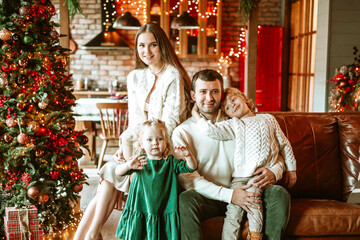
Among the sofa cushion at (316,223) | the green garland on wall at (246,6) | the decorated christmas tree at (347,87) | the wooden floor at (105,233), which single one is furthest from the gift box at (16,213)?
the decorated christmas tree at (347,87)

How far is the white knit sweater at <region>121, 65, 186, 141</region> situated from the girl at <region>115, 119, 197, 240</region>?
336 millimetres

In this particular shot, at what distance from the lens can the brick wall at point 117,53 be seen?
7.69m

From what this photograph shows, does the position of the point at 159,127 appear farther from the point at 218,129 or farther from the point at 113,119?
the point at 113,119

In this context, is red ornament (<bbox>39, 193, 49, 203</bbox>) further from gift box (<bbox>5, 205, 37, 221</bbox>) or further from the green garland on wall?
the green garland on wall

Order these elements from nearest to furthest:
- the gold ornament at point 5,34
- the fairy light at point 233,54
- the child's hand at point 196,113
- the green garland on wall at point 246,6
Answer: the child's hand at point 196,113 → the gold ornament at point 5,34 → the green garland on wall at point 246,6 → the fairy light at point 233,54

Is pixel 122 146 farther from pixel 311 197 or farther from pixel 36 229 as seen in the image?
pixel 311 197

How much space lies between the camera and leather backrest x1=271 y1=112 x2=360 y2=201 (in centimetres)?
268

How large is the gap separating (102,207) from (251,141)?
0.94m

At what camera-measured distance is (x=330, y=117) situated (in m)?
2.83

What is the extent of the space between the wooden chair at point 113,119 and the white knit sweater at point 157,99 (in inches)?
79.0

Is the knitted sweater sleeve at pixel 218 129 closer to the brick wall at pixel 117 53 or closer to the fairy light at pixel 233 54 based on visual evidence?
the fairy light at pixel 233 54

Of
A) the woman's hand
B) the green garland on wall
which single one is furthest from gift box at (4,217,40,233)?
the green garland on wall

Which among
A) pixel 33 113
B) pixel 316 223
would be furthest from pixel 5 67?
pixel 316 223

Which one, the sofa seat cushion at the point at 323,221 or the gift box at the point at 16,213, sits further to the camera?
the gift box at the point at 16,213
